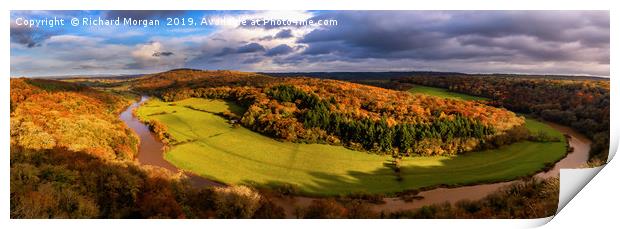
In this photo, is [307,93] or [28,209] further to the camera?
[307,93]

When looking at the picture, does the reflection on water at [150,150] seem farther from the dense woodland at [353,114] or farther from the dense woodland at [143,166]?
the dense woodland at [353,114]

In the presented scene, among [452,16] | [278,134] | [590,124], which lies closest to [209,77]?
[278,134]

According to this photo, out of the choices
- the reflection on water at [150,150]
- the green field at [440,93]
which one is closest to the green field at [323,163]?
the reflection on water at [150,150]

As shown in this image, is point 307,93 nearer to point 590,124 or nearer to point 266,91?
point 266,91

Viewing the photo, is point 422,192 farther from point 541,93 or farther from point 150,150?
point 150,150

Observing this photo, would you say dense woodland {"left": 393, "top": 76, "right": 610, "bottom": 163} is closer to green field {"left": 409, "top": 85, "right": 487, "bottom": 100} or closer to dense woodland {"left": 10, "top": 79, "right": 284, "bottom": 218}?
green field {"left": 409, "top": 85, "right": 487, "bottom": 100}
